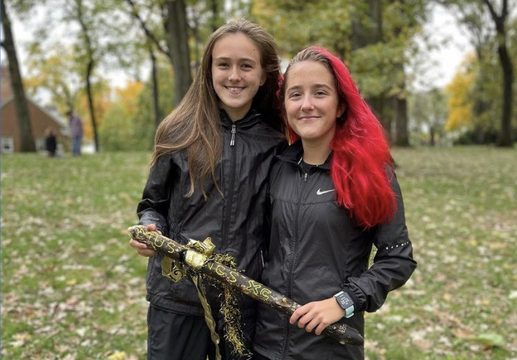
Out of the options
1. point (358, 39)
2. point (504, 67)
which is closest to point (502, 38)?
point (504, 67)

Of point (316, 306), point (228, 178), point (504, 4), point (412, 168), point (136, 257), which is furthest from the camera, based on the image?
point (504, 4)

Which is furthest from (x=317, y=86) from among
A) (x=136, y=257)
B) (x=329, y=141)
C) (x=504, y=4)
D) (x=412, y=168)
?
(x=504, y=4)

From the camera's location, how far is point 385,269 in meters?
2.09

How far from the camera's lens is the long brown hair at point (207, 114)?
2449 mm

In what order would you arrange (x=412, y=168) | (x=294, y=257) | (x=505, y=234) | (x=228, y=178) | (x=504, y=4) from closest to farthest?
(x=294, y=257)
(x=228, y=178)
(x=505, y=234)
(x=412, y=168)
(x=504, y=4)

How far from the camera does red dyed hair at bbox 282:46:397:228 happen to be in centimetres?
211

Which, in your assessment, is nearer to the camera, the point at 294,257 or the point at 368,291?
the point at 368,291

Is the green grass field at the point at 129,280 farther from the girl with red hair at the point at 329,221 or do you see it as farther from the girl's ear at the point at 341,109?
the girl's ear at the point at 341,109

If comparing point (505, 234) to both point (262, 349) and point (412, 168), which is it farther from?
point (412, 168)

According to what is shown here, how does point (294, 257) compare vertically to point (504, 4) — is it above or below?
below

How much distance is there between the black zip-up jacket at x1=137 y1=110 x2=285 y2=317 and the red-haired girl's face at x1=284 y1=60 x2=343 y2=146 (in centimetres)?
32

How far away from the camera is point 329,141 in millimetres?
2309

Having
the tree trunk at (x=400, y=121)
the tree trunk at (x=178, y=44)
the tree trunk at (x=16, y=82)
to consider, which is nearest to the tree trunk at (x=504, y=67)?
the tree trunk at (x=400, y=121)

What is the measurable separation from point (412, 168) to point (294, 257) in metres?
15.1
